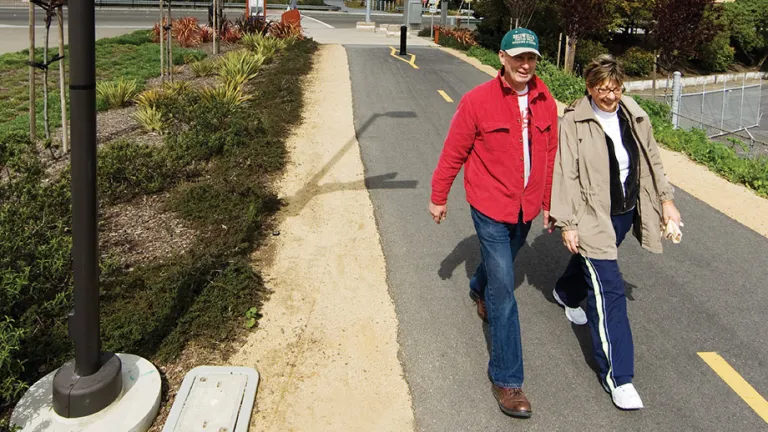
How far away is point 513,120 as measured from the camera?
148 inches

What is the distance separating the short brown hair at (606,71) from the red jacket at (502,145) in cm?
28

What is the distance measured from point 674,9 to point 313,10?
40.3 metres

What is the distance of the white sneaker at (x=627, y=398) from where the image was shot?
3781mm

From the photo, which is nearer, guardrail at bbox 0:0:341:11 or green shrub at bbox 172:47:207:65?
green shrub at bbox 172:47:207:65

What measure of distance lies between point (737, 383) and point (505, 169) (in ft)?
6.57

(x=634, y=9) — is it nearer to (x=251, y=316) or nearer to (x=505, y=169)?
(x=505, y=169)

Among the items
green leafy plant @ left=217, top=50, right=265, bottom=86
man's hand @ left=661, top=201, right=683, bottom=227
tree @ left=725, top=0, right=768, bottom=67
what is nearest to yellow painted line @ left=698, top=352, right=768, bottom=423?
man's hand @ left=661, top=201, right=683, bottom=227

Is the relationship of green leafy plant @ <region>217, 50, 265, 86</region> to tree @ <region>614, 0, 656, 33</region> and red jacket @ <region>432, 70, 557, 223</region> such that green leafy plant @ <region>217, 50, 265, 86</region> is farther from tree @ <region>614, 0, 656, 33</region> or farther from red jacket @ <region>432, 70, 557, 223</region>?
tree @ <region>614, 0, 656, 33</region>

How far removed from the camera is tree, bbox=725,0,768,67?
37.6 metres

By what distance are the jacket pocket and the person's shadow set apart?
1.77 metres

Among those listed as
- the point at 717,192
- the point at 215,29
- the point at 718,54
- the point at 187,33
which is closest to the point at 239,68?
the point at 215,29

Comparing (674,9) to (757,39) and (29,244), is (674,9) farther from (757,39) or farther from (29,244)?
(757,39)

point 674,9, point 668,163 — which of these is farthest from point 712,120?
point 668,163

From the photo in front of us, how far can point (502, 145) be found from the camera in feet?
12.4
